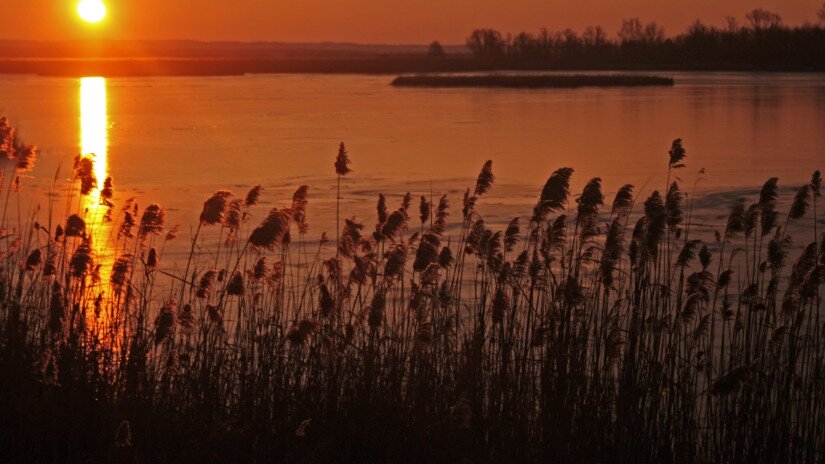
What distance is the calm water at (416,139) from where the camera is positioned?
16312 millimetres

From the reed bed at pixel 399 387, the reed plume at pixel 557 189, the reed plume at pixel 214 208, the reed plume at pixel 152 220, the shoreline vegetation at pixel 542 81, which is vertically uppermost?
the shoreline vegetation at pixel 542 81

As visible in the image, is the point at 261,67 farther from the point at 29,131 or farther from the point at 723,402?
the point at 723,402

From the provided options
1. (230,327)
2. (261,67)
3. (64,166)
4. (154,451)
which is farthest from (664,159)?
(261,67)

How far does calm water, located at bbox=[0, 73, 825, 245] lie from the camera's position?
53.5ft

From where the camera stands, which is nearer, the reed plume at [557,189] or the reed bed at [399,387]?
the reed bed at [399,387]

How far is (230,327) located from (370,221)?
5.17m

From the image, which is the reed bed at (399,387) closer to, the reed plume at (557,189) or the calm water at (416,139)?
the reed plume at (557,189)

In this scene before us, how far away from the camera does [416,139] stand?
976 inches

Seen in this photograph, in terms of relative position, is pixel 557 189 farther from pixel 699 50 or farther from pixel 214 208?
pixel 699 50

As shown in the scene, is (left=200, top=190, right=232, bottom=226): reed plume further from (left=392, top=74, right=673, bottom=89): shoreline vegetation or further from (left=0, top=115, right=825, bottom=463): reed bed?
(left=392, top=74, right=673, bottom=89): shoreline vegetation

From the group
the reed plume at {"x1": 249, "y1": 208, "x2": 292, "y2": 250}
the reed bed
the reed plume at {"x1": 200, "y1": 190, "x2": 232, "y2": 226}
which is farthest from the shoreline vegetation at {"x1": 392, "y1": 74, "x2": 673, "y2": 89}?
the reed plume at {"x1": 249, "y1": 208, "x2": 292, "y2": 250}

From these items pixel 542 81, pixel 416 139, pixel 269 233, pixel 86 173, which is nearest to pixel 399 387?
pixel 269 233

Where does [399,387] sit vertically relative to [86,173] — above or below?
below

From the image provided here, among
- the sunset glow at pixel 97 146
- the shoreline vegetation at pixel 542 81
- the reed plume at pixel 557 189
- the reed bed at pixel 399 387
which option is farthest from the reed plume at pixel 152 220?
the shoreline vegetation at pixel 542 81
